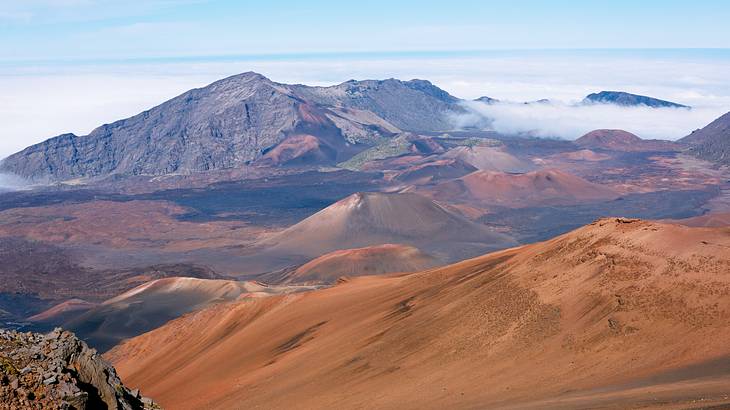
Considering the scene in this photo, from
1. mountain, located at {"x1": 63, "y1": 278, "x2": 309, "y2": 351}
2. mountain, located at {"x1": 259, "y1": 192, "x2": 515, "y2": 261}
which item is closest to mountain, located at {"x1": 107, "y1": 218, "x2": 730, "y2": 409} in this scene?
mountain, located at {"x1": 63, "y1": 278, "x2": 309, "y2": 351}

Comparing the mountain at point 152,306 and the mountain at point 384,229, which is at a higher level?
the mountain at point 152,306

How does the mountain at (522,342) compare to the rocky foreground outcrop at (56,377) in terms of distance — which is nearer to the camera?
the rocky foreground outcrop at (56,377)

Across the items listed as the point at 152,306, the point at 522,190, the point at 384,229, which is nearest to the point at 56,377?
the point at 152,306

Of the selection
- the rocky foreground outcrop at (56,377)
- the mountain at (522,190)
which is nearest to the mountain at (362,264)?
the rocky foreground outcrop at (56,377)

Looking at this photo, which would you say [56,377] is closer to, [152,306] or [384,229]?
[152,306]

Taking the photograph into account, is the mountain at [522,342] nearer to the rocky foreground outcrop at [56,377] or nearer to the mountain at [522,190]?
the rocky foreground outcrop at [56,377]

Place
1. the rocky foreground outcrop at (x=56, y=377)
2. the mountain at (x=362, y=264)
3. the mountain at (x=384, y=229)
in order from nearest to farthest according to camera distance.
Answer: the rocky foreground outcrop at (x=56, y=377) < the mountain at (x=362, y=264) < the mountain at (x=384, y=229)

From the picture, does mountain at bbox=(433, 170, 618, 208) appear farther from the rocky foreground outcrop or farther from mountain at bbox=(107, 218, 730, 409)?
the rocky foreground outcrop
